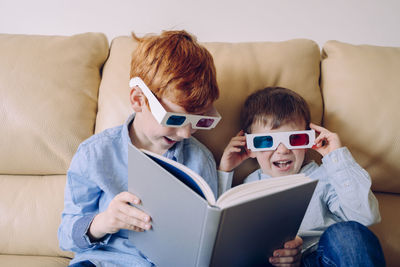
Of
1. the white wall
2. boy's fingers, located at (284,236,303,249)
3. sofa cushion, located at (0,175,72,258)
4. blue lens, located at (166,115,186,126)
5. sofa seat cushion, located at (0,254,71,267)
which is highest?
the white wall

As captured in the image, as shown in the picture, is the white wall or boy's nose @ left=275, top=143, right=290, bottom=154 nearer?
boy's nose @ left=275, top=143, right=290, bottom=154

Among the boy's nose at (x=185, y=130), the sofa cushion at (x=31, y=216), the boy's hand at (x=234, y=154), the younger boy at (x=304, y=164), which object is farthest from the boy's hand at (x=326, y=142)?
the sofa cushion at (x=31, y=216)

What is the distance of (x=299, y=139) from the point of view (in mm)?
1031

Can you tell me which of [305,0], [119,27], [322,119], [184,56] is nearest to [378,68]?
[322,119]

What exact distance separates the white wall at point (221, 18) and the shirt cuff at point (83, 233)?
3.35 ft

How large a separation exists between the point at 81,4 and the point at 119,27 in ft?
0.73

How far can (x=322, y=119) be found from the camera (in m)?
1.21

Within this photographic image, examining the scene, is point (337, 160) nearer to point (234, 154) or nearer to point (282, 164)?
point (282, 164)

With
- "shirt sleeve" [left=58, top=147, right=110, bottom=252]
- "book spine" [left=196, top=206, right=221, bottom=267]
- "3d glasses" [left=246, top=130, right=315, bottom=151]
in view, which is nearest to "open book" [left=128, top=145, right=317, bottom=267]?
"book spine" [left=196, top=206, right=221, bottom=267]

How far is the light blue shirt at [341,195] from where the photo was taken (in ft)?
3.01

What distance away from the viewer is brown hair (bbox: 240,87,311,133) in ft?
3.52

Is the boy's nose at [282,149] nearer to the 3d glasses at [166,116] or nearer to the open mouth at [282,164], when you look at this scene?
the open mouth at [282,164]

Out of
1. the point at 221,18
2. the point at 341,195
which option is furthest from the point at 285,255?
the point at 221,18

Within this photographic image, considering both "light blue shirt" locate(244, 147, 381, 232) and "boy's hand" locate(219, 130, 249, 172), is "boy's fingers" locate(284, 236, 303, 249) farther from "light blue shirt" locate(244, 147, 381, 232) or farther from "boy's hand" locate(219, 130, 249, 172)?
"boy's hand" locate(219, 130, 249, 172)
